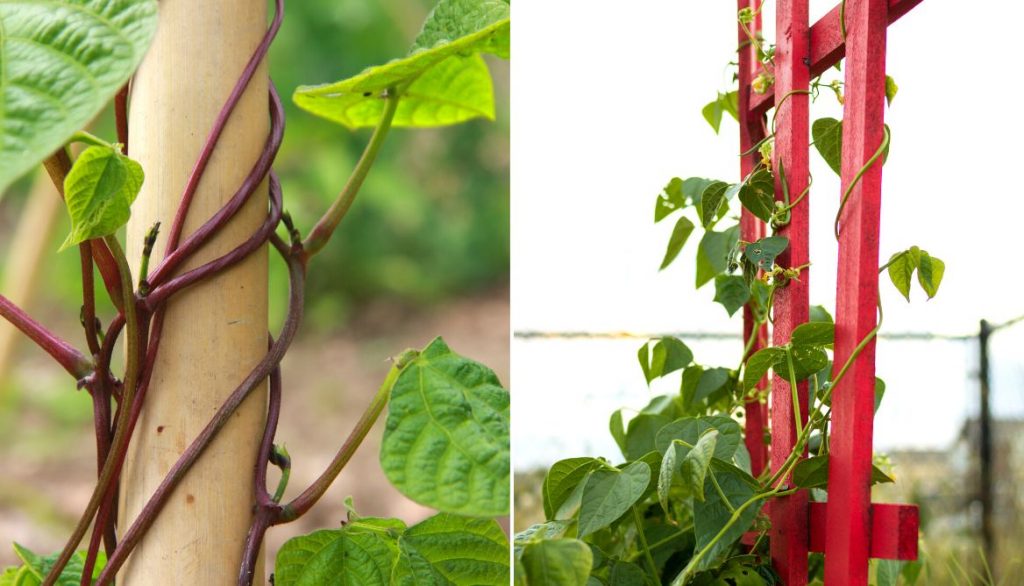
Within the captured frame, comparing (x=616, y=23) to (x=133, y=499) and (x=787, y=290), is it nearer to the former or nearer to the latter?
(x=787, y=290)

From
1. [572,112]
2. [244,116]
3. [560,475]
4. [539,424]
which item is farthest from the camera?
[539,424]

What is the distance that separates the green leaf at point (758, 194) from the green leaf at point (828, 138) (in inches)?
2.0

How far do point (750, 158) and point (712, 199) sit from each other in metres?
0.12

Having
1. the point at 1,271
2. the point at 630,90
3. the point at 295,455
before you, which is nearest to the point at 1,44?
the point at 630,90

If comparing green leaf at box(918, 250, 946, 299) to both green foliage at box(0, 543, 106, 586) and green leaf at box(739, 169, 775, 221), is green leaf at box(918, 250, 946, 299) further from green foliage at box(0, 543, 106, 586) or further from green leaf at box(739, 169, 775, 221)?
green foliage at box(0, 543, 106, 586)

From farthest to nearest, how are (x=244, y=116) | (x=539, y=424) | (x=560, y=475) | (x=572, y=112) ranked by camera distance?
(x=539, y=424) < (x=572, y=112) < (x=560, y=475) < (x=244, y=116)

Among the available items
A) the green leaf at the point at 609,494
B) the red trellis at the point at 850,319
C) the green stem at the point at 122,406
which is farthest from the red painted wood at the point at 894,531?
the green stem at the point at 122,406

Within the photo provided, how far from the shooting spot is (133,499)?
36 cm

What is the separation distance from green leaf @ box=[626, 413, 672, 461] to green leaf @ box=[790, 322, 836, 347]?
184 millimetres

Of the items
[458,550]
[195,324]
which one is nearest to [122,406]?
[195,324]

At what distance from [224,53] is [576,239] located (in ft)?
4.52

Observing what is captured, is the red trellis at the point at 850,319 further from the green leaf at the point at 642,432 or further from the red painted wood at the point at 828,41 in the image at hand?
the green leaf at the point at 642,432

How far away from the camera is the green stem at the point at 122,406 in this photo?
340 millimetres

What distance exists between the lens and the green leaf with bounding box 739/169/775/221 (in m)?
0.53
